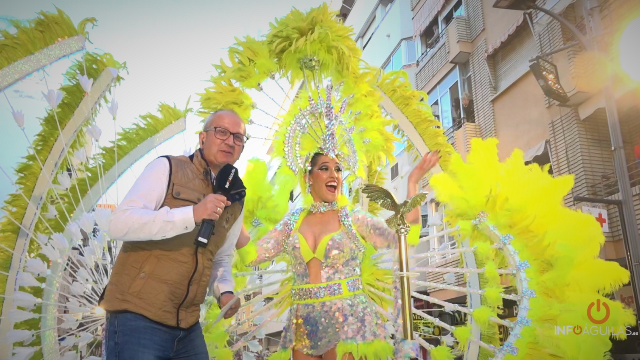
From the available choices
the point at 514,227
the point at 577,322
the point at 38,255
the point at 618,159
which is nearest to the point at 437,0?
the point at 618,159

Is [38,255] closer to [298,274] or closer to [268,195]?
[268,195]

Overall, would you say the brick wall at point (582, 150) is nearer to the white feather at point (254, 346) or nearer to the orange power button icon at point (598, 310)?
the orange power button icon at point (598, 310)

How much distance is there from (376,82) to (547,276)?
1.50m

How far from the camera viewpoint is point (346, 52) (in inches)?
107

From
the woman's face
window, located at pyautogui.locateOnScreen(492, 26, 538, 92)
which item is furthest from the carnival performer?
window, located at pyautogui.locateOnScreen(492, 26, 538, 92)

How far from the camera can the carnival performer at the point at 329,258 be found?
2.17 meters

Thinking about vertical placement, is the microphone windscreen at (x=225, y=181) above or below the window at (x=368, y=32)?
below

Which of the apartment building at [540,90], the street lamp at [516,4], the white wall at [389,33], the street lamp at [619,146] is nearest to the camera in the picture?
the street lamp at [619,146]

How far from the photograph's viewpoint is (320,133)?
271cm

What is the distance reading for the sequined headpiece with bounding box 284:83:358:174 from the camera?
265 cm

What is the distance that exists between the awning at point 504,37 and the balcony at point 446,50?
0.47 m

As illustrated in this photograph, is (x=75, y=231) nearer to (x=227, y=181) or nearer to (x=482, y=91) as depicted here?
(x=227, y=181)

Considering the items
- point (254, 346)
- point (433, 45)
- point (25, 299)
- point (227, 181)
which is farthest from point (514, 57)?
point (25, 299)

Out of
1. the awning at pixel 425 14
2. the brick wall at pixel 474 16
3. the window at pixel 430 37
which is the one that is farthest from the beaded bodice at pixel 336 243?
the awning at pixel 425 14
